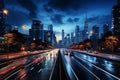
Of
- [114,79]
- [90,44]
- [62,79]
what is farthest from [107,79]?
[90,44]

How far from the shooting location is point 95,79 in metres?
21.4

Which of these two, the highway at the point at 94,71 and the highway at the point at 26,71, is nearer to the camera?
the highway at the point at 94,71

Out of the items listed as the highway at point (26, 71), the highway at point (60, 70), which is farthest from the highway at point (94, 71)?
the highway at point (26, 71)

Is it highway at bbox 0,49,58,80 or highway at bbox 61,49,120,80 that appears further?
highway at bbox 0,49,58,80

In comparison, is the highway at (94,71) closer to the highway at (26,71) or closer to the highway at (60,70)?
the highway at (60,70)

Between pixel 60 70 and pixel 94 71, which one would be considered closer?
pixel 94 71

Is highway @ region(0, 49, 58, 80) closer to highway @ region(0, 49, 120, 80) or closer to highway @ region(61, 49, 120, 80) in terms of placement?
highway @ region(0, 49, 120, 80)

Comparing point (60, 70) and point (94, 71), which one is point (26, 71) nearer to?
point (60, 70)

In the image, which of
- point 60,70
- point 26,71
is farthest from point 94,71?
point 26,71

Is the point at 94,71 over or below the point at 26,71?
below

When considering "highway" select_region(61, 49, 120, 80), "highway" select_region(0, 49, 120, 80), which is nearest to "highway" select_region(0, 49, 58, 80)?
"highway" select_region(0, 49, 120, 80)

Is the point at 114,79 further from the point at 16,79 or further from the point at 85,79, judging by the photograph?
the point at 16,79

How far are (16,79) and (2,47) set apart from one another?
88516 millimetres

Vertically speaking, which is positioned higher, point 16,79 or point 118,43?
point 118,43
